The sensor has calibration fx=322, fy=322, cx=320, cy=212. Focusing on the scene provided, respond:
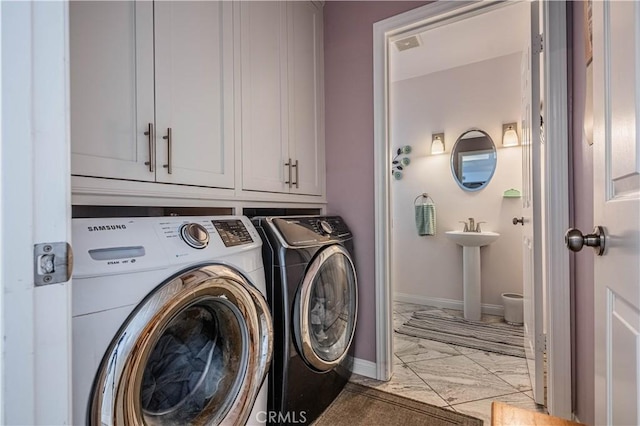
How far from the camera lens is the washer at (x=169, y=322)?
736 mm

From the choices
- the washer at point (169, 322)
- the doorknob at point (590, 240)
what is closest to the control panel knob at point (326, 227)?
the washer at point (169, 322)

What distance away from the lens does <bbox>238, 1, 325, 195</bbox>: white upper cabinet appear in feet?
5.22

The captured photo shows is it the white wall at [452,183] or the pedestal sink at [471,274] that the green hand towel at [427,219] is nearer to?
the white wall at [452,183]

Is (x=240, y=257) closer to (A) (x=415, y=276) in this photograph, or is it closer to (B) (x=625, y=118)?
(B) (x=625, y=118)

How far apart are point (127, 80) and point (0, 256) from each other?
0.83 metres

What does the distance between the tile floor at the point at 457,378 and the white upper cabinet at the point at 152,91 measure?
1.57 metres

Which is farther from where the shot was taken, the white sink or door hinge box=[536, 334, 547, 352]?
the white sink

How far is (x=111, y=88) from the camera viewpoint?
103 cm

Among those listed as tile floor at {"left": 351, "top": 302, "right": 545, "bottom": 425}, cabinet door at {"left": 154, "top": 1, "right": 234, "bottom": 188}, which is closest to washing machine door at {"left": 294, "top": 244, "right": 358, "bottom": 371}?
tile floor at {"left": 351, "top": 302, "right": 545, "bottom": 425}

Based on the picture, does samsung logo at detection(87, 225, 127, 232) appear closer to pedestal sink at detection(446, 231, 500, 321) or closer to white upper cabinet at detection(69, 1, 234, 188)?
white upper cabinet at detection(69, 1, 234, 188)

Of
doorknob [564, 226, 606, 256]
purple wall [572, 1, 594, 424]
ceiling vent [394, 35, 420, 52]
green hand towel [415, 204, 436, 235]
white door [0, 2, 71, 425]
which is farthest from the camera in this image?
green hand towel [415, 204, 436, 235]

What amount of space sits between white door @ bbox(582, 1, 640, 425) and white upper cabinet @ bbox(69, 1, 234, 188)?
128 cm

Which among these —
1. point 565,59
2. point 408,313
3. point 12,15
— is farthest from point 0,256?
point 408,313

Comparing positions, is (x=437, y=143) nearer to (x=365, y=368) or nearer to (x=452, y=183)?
(x=452, y=183)
